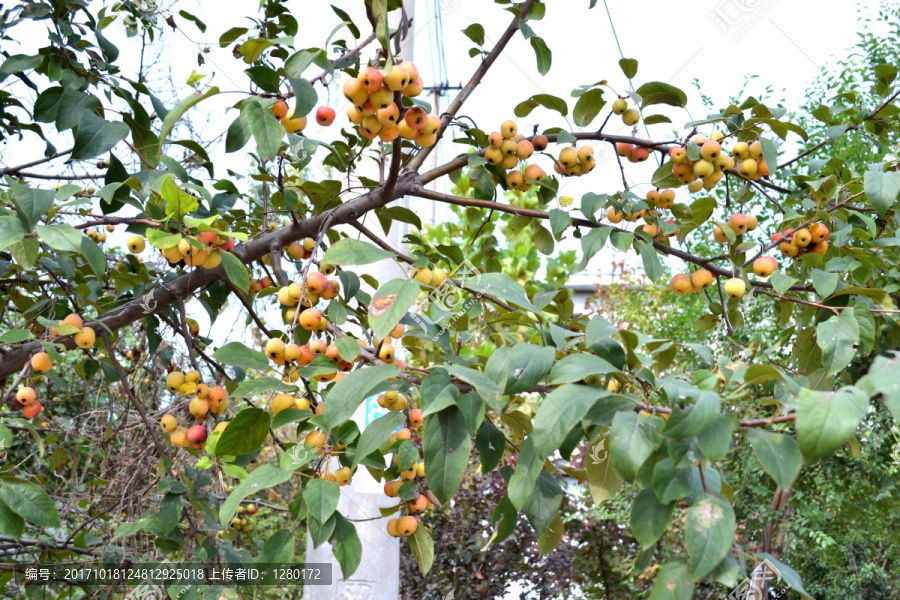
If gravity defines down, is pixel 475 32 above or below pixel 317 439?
above

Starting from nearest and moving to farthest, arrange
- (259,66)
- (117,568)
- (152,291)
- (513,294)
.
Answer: (513,294) → (259,66) → (152,291) → (117,568)

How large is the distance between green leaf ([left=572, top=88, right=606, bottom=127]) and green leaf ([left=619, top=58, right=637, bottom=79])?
0.06m

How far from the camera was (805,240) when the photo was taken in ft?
4.51

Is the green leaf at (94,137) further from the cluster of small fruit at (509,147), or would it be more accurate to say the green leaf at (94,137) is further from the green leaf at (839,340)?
the green leaf at (839,340)

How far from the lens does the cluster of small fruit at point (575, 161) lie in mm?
1465

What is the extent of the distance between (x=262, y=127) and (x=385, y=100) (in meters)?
0.21

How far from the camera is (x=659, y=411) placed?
778 mm

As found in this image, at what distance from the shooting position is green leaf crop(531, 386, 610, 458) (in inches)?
28.6

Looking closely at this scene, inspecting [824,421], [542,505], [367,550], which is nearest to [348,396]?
[542,505]

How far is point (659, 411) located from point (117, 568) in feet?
5.30

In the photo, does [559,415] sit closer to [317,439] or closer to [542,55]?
[317,439]

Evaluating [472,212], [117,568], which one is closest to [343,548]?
[472,212]

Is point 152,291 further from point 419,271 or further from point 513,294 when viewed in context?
point 513,294

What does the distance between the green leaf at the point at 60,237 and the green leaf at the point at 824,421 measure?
3.08 ft
